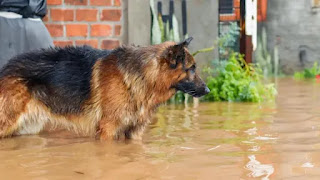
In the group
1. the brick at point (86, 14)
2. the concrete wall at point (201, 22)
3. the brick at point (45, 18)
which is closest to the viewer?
the brick at point (45, 18)

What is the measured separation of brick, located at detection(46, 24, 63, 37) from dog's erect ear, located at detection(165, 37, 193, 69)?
2.15 m

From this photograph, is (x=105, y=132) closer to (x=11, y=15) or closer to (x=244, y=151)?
(x=244, y=151)

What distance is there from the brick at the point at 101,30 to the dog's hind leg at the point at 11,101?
189 centimetres

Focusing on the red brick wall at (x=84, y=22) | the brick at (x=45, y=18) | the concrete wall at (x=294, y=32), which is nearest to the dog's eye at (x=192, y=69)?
the red brick wall at (x=84, y=22)

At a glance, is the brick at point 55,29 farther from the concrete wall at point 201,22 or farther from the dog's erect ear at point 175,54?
the dog's erect ear at point 175,54

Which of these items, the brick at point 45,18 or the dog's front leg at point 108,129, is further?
the brick at point 45,18

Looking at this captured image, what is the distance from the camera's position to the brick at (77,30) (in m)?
6.67

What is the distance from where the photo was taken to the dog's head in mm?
4855

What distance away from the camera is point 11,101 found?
5.04 meters

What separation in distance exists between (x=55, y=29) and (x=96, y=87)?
1.87 meters

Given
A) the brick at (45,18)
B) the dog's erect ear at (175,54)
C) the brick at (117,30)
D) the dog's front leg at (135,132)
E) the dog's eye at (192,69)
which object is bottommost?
the dog's front leg at (135,132)

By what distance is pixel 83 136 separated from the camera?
17.1ft

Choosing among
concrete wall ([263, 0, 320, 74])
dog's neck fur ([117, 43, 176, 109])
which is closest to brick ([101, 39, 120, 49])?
dog's neck fur ([117, 43, 176, 109])

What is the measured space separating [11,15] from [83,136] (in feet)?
5.34
